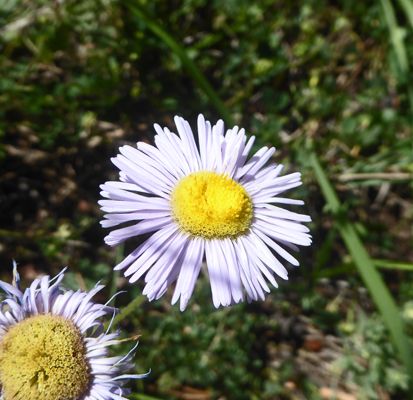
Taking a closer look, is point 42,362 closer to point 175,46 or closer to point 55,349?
point 55,349

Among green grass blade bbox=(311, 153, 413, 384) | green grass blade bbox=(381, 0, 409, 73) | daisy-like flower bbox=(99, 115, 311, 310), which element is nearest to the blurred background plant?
green grass blade bbox=(381, 0, 409, 73)

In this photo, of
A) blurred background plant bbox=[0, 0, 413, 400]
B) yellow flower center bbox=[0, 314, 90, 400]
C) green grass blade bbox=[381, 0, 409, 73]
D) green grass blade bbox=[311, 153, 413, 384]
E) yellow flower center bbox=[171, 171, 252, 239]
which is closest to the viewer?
yellow flower center bbox=[0, 314, 90, 400]

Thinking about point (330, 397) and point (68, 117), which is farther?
point (330, 397)

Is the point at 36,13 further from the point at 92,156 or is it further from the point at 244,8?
the point at 244,8

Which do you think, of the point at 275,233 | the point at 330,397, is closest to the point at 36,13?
the point at 275,233

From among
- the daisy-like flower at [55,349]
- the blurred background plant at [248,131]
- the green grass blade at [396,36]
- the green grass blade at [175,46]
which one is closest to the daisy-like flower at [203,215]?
the daisy-like flower at [55,349]

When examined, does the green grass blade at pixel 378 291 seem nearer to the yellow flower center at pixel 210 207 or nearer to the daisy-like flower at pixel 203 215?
the daisy-like flower at pixel 203 215

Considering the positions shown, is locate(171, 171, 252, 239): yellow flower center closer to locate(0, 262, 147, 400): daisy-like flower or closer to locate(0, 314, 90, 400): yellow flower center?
locate(0, 262, 147, 400): daisy-like flower
